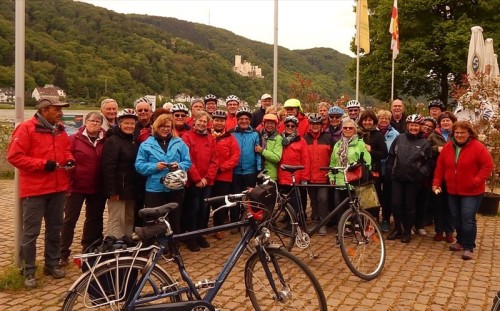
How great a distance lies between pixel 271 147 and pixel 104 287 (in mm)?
3979

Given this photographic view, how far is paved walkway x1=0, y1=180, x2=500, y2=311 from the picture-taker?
187 inches

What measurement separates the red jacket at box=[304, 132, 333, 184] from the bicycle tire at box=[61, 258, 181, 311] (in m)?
3.98

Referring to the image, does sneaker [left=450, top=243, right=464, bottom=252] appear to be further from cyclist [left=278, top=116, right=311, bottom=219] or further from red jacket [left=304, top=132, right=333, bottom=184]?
cyclist [left=278, top=116, right=311, bottom=219]

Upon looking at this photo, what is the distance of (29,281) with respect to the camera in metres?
5.05

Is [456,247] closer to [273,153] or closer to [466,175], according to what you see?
[466,175]

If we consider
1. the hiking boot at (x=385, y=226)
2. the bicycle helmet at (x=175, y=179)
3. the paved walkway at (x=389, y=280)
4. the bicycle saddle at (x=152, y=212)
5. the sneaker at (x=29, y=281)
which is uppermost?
the bicycle helmet at (x=175, y=179)

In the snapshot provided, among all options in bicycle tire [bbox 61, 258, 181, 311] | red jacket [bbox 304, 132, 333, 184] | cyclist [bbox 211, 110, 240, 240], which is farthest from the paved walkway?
bicycle tire [bbox 61, 258, 181, 311]

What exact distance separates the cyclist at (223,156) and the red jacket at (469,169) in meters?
2.85

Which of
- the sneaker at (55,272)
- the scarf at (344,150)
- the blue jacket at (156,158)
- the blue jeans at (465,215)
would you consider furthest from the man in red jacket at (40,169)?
the blue jeans at (465,215)

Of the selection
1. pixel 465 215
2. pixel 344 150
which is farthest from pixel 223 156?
pixel 465 215

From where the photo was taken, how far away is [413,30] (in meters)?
28.6

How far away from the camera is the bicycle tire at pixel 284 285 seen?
3.84 m

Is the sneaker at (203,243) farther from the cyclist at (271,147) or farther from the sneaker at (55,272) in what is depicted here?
the sneaker at (55,272)

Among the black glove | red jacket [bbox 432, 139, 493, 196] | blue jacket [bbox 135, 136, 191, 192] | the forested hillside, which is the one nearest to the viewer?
the black glove
